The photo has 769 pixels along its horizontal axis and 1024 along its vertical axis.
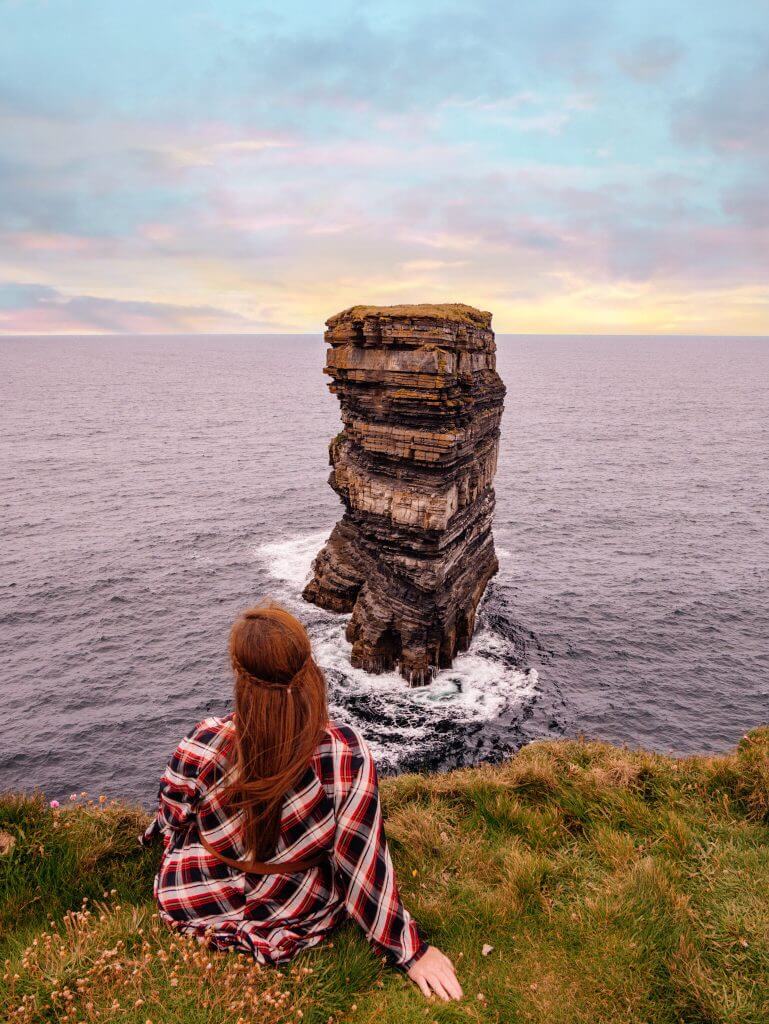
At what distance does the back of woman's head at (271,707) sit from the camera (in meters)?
3.84

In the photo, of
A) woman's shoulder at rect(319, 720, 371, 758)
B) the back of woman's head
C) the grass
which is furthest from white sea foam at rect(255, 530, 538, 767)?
the back of woman's head

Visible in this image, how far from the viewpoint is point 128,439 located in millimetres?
81375

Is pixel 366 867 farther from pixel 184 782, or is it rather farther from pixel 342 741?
pixel 184 782

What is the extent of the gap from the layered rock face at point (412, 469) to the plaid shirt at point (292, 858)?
833 inches

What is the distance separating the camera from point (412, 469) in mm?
26672

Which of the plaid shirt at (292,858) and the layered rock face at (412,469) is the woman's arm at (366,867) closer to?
the plaid shirt at (292,858)

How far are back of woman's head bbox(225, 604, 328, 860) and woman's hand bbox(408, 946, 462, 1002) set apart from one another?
179 cm

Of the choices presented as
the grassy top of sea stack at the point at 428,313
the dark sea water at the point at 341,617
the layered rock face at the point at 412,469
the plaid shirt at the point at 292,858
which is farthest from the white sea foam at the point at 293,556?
the plaid shirt at the point at 292,858

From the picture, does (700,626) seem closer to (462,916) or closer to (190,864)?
(462,916)

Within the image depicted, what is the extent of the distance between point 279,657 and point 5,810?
18.0ft

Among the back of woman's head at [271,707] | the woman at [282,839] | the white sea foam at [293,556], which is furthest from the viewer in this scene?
the white sea foam at [293,556]

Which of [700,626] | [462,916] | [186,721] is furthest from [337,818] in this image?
[700,626]

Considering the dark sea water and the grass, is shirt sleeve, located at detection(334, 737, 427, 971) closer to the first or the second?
the grass

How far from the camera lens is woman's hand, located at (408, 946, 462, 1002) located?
4.64m
